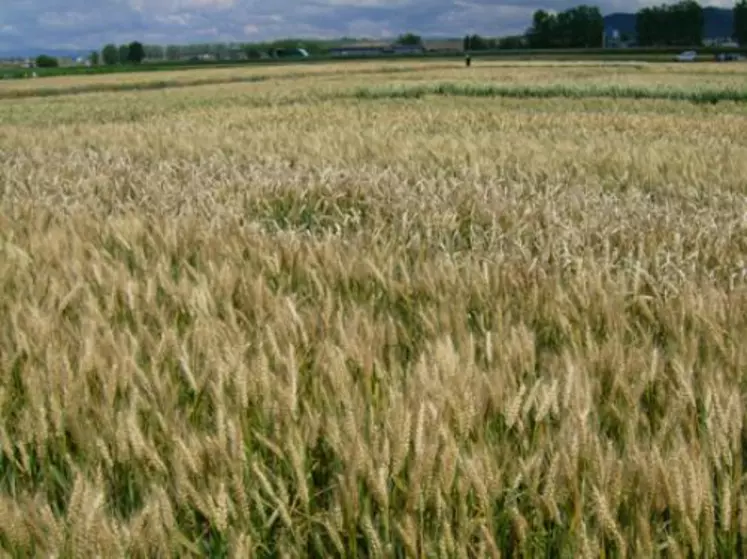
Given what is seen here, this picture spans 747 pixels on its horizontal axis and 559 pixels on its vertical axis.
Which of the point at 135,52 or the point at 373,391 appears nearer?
the point at 373,391

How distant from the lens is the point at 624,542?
3.41ft

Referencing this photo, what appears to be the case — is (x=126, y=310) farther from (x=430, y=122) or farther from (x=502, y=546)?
(x=430, y=122)

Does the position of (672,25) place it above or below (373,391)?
above

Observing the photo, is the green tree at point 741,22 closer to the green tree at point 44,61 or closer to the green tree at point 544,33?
Result: the green tree at point 544,33

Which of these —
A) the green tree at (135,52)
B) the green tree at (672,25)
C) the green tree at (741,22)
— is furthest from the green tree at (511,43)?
the green tree at (135,52)

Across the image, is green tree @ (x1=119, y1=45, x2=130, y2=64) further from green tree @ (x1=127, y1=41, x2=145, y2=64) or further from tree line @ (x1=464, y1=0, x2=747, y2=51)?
tree line @ (x1=464, y1=0, x2=747, y2=51)

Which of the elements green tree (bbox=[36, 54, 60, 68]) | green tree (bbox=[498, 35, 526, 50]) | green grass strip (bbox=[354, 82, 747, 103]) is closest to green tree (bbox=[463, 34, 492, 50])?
green tree (bbox=[498, 35, 526, 50])

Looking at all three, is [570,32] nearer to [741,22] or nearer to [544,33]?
[544,33]

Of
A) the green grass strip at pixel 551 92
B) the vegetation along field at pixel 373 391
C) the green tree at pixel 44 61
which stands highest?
the green tree at pixel 44 61

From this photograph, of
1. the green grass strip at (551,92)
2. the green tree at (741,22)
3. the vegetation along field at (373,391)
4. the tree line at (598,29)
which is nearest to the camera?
the vegetation along field at (373,391)

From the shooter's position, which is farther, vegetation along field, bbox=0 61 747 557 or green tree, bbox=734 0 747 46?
green tree, bbox=734 0 747 46

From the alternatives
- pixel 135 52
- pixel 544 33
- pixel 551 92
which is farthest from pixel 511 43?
pixel 551 92

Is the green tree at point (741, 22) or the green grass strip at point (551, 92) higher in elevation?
the green tree at point (741, 22)

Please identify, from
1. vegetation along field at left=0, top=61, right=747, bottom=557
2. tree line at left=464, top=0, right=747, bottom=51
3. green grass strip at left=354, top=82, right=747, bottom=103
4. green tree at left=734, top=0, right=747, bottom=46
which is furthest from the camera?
tree line at left=464, top=0, right=747, bottom=51
